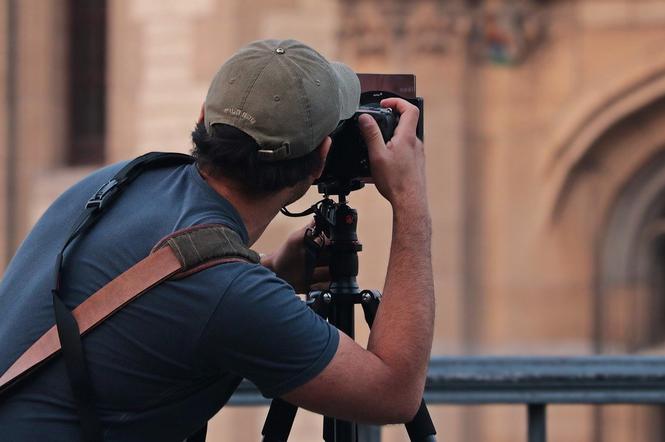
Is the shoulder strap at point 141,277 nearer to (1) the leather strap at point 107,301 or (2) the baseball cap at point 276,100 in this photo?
(1) the leather strap at point 107,301

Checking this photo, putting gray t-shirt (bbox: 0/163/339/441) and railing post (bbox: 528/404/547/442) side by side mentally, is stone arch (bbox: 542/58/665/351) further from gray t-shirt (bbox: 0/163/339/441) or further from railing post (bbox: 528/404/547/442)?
gray t-shirt (bbox: 0/163/339/441)

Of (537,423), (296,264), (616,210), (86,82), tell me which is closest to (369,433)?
(537,423)

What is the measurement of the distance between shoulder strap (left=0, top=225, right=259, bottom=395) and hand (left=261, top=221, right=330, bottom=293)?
54cm

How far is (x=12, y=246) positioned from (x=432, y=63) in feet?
9.98

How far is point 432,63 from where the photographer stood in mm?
7840

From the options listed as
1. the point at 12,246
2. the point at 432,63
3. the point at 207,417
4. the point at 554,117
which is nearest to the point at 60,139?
the point at 12,246

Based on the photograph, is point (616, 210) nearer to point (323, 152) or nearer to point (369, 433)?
point (369, 433)

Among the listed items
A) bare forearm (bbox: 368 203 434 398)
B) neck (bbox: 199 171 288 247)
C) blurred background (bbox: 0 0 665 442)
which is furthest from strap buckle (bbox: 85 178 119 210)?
blurred background (bbox: 0 0 665 442)

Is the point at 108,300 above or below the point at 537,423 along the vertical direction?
above

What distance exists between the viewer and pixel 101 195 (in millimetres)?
2215

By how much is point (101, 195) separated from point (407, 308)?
53 centimetres

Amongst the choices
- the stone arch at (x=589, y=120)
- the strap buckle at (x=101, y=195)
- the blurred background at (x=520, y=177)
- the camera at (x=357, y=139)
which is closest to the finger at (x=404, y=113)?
the camera at (x=357, y=139)

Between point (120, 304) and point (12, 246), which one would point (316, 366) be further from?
point (12, 246)

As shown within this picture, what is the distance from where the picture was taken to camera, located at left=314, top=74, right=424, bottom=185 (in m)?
2.32
